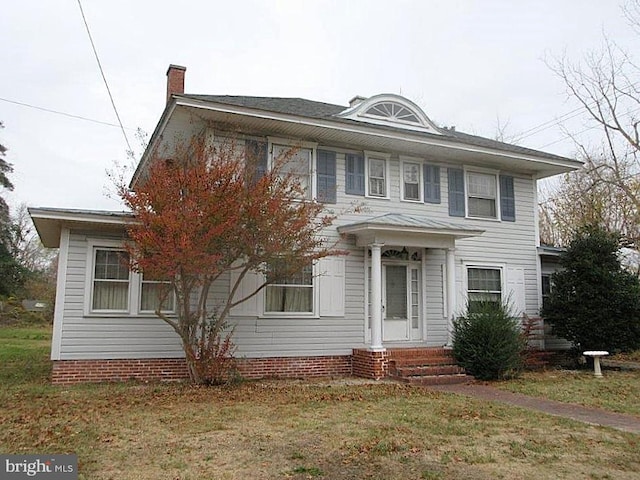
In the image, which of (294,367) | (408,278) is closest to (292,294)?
(294,367)

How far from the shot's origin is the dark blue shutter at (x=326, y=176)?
40.3 feet

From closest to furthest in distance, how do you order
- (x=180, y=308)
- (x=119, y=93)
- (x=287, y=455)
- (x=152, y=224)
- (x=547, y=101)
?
(x=287, y=455)
(x=152, y=224)
(x=180, y=308)
(x=119, y=93)
(x=547, y=101)

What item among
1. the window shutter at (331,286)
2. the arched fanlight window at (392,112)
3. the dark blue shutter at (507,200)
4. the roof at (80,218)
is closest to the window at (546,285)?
the dark blue shutter at (507,200)

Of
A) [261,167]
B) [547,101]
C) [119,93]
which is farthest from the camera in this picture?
[547,101]

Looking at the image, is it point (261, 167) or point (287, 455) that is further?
point (261, 167)

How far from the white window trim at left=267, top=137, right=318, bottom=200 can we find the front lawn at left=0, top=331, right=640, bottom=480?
15.6 feet

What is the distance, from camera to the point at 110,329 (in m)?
10.6

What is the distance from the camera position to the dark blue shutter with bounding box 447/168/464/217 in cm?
1386

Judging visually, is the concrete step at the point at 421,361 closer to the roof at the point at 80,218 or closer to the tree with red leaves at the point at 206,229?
the tree with red leaves at the point at 206,229

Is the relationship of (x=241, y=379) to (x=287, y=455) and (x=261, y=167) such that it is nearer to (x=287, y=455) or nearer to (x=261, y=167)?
(x=261, y=167)

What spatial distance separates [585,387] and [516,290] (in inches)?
162

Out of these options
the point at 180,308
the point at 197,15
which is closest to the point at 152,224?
the point at 180,308

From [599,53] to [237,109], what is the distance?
15.6 meters

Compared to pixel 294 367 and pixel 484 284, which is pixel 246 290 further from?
pixel 484 284
